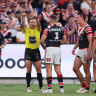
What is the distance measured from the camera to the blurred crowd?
16094 mm

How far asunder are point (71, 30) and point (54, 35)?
5.40 metres

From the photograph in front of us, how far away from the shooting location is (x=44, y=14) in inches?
683

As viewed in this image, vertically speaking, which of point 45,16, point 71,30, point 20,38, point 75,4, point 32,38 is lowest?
point 20,38

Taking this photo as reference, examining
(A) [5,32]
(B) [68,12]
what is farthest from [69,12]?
(A) [5,32]

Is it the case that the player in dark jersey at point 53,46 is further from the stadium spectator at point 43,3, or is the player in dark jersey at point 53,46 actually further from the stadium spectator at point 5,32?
the stadium spectator at point 43,3

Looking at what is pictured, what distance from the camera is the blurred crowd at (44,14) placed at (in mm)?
16094

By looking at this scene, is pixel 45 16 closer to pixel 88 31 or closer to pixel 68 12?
pixel 68 12

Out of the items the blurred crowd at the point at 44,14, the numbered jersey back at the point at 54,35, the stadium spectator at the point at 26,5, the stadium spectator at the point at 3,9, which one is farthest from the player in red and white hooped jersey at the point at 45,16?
the numbered jersey back at the point at 54,35

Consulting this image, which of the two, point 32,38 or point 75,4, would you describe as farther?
point 75,4

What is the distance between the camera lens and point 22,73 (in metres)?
15.1

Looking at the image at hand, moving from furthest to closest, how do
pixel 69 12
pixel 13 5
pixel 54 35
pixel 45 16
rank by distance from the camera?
pixel 13 5 → pixel 69 12 → pixel 45 16 → pixel 54 35

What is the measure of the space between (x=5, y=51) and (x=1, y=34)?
2.16ft

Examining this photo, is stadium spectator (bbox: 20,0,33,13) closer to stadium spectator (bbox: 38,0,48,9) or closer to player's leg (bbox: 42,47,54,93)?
stadium spectator (bbox: 38,0,48,9)

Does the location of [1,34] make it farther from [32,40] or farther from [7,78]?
[32,40]
